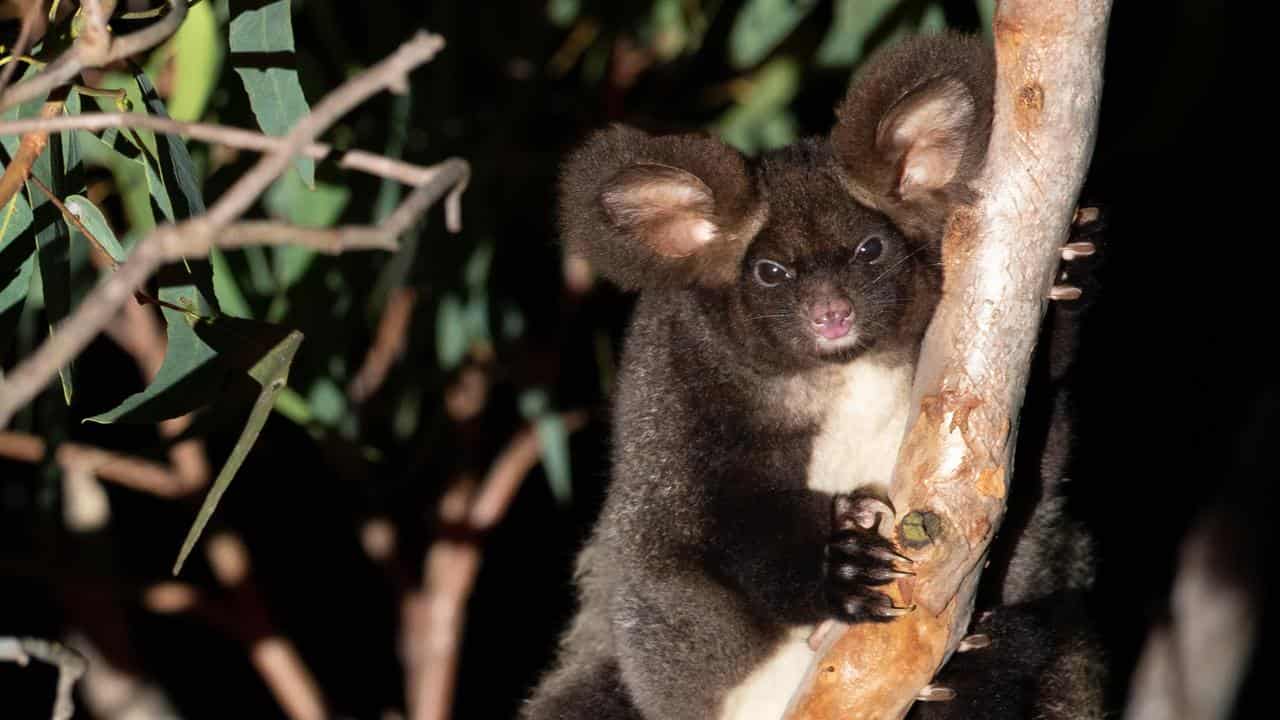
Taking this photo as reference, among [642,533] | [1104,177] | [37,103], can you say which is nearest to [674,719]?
[642,533]

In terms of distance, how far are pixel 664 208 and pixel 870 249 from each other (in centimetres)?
42

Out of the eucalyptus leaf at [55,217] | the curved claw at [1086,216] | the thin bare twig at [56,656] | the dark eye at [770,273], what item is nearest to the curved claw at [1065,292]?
the curved claw at [1086,216]

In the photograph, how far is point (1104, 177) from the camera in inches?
215

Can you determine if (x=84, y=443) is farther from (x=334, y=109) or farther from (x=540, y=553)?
(x=334, y=109)

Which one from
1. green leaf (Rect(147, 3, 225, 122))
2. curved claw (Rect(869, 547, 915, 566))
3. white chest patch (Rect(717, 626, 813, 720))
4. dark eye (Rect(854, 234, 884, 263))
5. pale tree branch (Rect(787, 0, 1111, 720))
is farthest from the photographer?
green leaf (Rect(147, 3, 225, 122))

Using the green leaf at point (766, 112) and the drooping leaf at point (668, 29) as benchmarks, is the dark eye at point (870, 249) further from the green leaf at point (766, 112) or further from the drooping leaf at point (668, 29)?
the drooping leaf at point (668, 29)

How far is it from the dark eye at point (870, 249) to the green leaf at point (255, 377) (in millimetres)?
1076

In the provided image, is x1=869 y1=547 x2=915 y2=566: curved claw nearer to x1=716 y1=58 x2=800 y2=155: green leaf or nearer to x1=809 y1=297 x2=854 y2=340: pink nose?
x1=809 y1=297 x2=854 y2=340: pink nose

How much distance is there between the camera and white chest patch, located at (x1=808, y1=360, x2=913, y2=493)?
9.96 ft

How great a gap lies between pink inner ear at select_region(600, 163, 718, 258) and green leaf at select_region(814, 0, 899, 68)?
1838 millimetres

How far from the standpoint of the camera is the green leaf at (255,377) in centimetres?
246

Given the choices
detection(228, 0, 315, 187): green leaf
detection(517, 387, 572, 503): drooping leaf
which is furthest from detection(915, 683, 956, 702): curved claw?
detection(517, 387, 572, 503): drooping leaf

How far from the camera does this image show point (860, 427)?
3.05m

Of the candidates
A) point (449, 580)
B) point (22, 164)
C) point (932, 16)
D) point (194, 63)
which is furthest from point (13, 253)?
point (932, 16)
